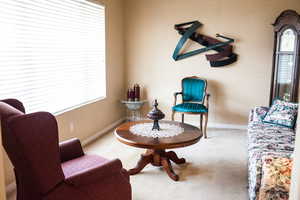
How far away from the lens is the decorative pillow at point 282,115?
3338 mm

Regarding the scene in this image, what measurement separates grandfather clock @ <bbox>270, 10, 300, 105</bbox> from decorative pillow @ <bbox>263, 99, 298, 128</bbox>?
31.6 inches

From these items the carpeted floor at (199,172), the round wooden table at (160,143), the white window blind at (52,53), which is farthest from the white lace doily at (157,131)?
the white window blind at (52,53)

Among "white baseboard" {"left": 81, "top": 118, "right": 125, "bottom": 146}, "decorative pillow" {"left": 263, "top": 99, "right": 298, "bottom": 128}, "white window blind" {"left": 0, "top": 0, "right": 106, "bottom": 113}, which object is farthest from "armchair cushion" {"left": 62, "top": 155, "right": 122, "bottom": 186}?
"decorative pillow" {"left": 263, "top": 99, "right": 298, "bottom": 128}

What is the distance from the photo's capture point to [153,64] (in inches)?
202

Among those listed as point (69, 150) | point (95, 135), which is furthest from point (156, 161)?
point (95, 135)

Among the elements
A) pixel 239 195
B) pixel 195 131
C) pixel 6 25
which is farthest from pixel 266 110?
pixel 6 25

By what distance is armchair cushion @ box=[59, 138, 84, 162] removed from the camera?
236 cm

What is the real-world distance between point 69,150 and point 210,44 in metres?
3.16

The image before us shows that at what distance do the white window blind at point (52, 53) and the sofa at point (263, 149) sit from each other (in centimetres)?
225

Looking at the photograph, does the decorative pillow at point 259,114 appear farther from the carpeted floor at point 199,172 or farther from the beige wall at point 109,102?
the beige wall at point 109,102

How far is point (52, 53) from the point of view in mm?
3334

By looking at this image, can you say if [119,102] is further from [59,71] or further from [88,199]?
[88,199]

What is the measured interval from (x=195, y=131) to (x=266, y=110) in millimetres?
1227

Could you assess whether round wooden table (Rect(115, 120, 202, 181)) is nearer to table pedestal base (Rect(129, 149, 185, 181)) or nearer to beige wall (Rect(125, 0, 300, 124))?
table pedestal base (Rect(129, 149, 185, 181))
